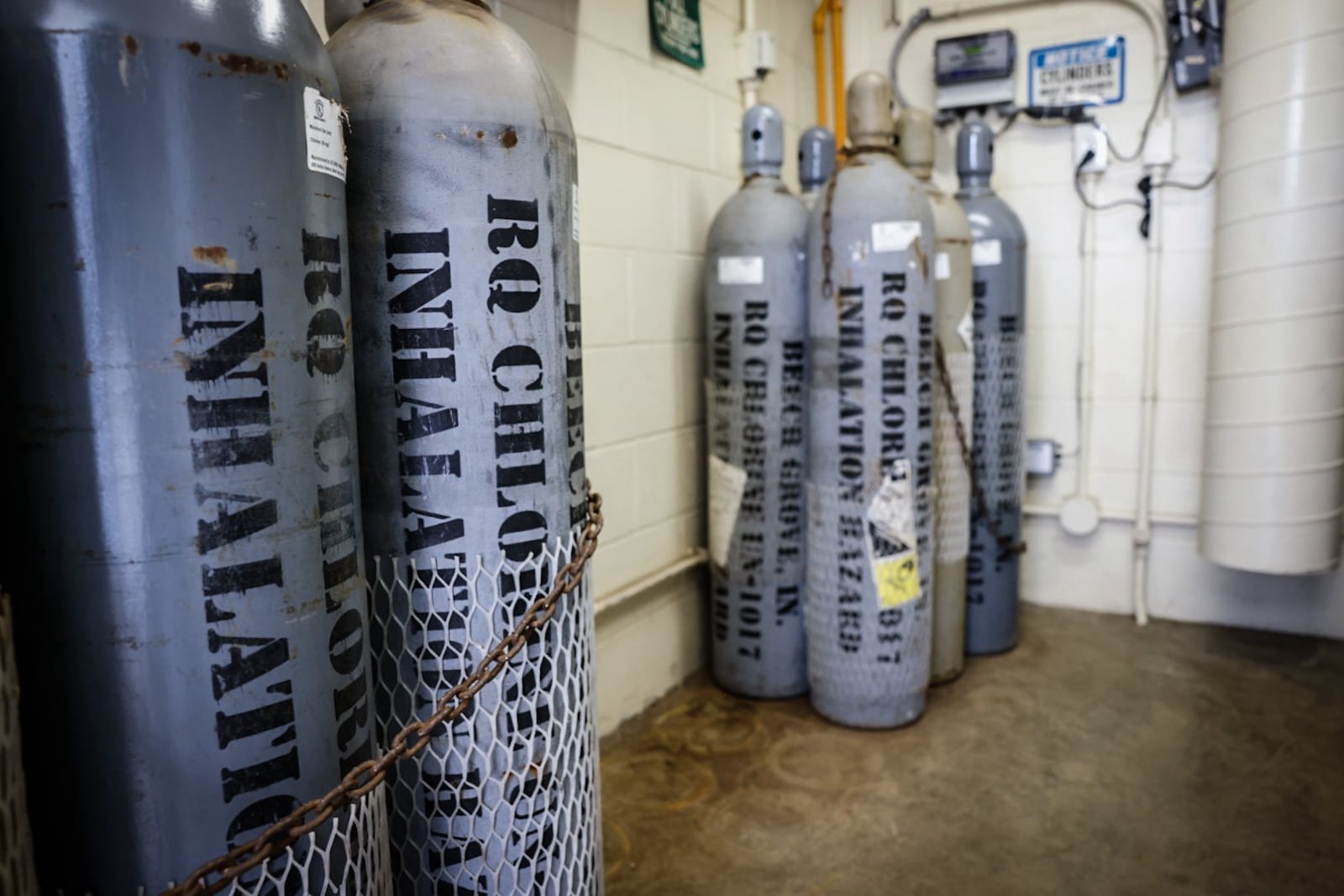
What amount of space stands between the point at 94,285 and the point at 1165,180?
2890 mm

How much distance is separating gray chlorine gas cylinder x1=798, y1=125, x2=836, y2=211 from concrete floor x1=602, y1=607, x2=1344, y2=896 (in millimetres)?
1396

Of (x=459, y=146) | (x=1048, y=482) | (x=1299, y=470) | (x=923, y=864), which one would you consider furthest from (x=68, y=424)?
(x=1048, y=482)

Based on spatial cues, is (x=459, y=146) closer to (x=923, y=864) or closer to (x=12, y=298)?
(x=12, y=298)

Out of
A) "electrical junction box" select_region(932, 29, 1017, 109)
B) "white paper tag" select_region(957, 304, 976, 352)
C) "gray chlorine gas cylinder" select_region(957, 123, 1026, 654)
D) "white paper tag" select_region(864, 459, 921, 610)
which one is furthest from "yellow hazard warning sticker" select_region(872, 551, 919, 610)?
"electrical junction box" select_region(932, 29, 1017, 109)

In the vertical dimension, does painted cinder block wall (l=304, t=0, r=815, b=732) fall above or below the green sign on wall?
below

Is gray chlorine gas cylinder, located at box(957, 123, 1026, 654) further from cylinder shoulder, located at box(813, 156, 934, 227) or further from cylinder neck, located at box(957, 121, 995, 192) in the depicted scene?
cylinder shoulder, located at box(813, 156, 934, 227)

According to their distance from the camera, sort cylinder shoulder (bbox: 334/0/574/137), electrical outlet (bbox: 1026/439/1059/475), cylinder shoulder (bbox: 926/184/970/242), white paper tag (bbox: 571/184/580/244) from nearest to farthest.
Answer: cylinder shoulder (bbox: 334/0/574/137) < white paper tag (bbox: 571/184/580/244) < cylinder shoulder (bbox: 926/184/970/242) < electrical outlet (bbox: 1026/439/1059/475)

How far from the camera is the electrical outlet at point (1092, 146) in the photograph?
2.76 meters

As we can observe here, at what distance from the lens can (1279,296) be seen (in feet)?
7.36

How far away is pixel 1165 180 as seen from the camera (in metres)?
2.71

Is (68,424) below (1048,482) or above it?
above

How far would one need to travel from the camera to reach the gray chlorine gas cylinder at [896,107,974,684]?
2332 mm

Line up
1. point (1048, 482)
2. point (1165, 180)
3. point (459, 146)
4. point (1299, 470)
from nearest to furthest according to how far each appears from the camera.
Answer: point (459, 146) → point (1299, 470) → point (1165, 180) → point (1048, 482)

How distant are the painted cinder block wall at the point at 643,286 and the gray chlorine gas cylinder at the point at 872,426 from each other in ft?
1.27
